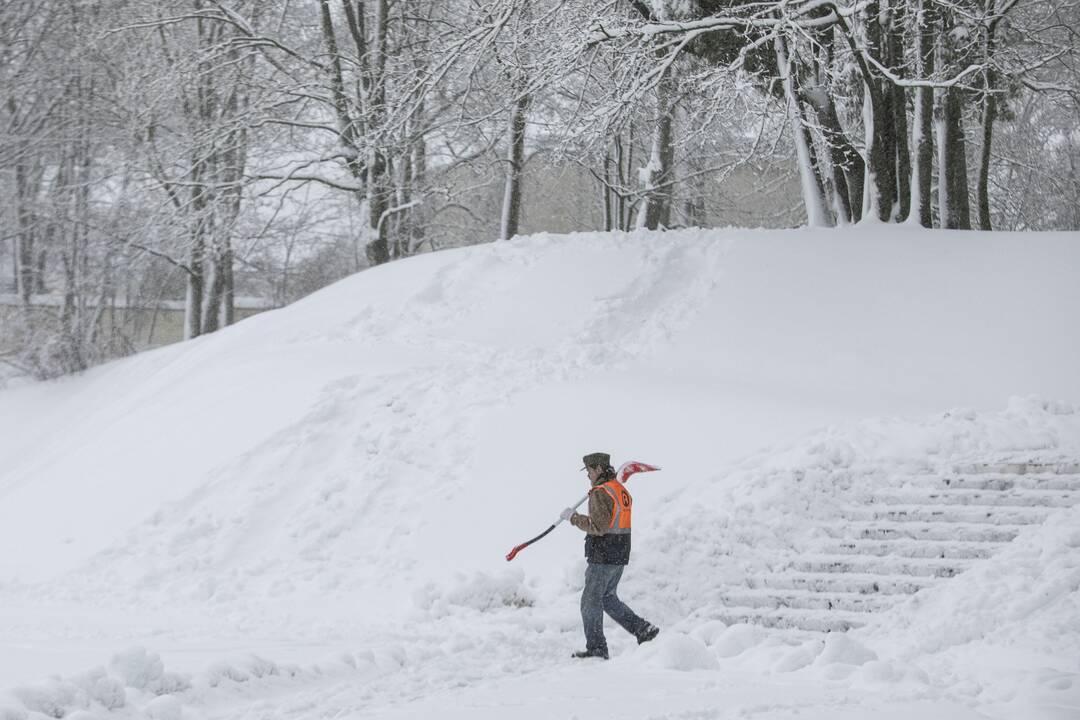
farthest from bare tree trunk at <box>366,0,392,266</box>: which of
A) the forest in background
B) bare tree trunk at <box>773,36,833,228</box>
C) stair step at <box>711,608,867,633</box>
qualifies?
stair step at <box>711,608,867,633</box>

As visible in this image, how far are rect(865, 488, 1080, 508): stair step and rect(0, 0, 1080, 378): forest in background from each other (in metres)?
5.98

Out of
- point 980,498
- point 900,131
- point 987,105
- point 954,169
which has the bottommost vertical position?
point 980,498

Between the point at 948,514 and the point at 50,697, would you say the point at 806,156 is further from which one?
the point at 50,697

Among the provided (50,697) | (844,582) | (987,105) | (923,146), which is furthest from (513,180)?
(50,697)

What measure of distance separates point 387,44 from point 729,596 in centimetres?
1505

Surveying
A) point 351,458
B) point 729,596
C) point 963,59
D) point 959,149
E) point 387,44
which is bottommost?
point 729,596

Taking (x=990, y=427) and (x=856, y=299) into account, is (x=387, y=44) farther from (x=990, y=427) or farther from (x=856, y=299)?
(x=990, y=427)

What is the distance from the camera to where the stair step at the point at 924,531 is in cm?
959

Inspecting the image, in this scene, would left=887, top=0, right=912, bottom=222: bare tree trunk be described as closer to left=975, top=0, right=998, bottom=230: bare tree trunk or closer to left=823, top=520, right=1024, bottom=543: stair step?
left=975, top=0, right=998, bottom=230: bare tree trunk

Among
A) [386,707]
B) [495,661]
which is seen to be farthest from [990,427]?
[386,707]

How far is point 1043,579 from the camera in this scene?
8336 millimetres

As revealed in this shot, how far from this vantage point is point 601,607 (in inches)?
317

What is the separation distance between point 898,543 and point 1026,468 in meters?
1.56

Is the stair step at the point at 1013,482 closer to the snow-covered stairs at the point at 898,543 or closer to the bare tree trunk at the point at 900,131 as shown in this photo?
the snow-covered stairs at the point at 898,543
